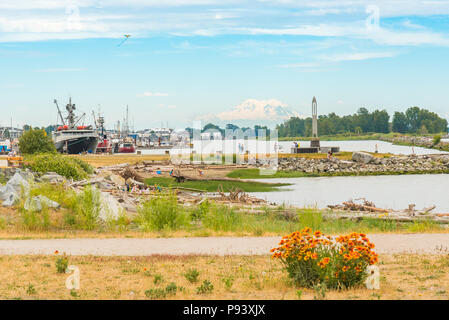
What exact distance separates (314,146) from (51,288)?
78230mm

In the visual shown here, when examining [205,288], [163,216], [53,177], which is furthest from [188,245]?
[53,177]

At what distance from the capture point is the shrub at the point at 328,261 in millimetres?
9586

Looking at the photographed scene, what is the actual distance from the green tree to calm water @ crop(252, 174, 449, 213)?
19708mm

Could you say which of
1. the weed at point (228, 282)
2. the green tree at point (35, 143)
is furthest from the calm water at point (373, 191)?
the weed at point (228, 282)

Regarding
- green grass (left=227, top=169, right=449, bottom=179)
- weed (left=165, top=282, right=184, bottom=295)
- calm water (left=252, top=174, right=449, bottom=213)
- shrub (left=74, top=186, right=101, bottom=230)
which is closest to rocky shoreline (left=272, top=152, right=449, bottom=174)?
green grass (left=227, top=169, right=449, bottom=179)

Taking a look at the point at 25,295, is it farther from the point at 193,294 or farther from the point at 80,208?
the point at 80,208

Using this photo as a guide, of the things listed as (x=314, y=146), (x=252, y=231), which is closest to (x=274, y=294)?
(x=252, y=231)

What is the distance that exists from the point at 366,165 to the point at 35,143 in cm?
3833

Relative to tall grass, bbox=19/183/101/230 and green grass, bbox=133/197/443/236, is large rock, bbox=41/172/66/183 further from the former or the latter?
green grass, bbox=133/197/443/236

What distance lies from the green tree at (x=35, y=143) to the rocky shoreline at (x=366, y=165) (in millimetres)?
25814

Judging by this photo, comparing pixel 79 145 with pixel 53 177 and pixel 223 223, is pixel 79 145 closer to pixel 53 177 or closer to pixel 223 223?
pixel 53 177

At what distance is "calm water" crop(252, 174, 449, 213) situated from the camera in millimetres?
37000

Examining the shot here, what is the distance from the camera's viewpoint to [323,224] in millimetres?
19203

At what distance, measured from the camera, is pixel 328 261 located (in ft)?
31.2
